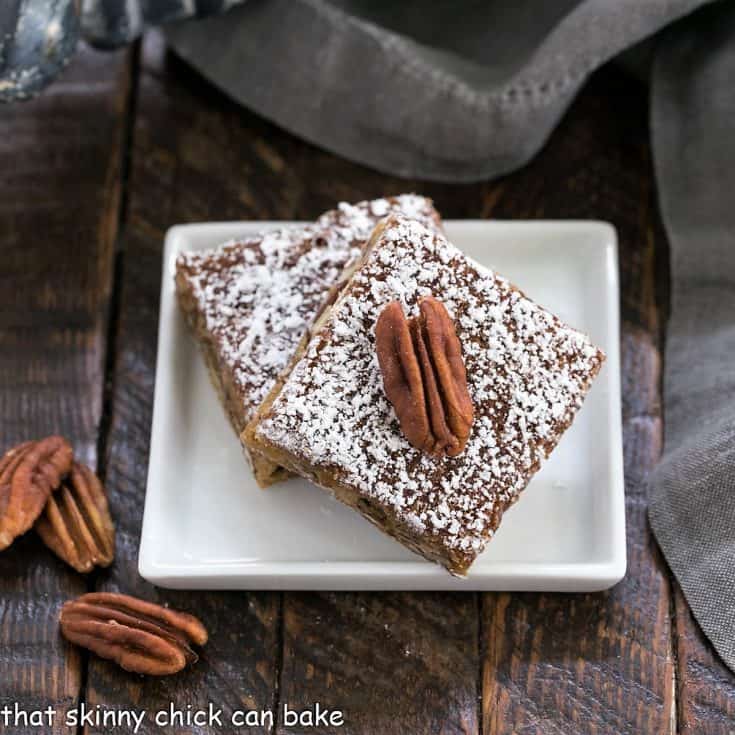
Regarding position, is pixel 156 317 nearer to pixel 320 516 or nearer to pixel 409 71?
pixel 320 516

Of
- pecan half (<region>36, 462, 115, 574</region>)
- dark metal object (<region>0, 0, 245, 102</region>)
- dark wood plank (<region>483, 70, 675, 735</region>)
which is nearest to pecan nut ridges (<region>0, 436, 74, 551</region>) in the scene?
pecan half (<region>36, 462, 115, 574</region>)

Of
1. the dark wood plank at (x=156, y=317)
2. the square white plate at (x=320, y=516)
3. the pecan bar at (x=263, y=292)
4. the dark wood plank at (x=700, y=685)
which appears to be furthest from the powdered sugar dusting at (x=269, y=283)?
the dark wood plank at (x=700, y=685)

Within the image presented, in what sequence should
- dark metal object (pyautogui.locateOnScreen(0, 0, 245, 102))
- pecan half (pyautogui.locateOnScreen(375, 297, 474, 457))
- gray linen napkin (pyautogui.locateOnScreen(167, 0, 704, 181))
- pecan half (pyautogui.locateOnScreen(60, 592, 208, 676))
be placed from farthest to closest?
1. gray linen napkin (pyautogui.locateOnScreen(167, 0, 704, 181))
2. dark metal object (pyautogui.locateOnScreen(0, 0, 245, 102))
3. pecan half (pyautogui.locateOnScreen(60, 592, 208, 676))
4. pecan half (pyautogui.locateOnScreen(375, 297, 474, 457))

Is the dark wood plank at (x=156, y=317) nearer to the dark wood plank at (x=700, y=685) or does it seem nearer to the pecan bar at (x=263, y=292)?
the pecan bar at (x=263, y=292)

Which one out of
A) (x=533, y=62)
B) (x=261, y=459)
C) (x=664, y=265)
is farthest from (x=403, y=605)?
(x=533, y=62)

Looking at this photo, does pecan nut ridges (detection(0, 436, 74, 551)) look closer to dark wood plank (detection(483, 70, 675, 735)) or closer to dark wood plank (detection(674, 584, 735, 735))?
dark wood plank (detection(483, 70, 675, 735))

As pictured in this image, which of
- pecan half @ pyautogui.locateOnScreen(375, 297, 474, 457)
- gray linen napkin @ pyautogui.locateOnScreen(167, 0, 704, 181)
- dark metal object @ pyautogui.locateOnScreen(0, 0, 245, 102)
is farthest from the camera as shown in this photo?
gray linen napkin @ pyautogui.locateOnScreen(167, 0, 704, 181)

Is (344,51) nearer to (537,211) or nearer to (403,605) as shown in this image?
(537,211)
